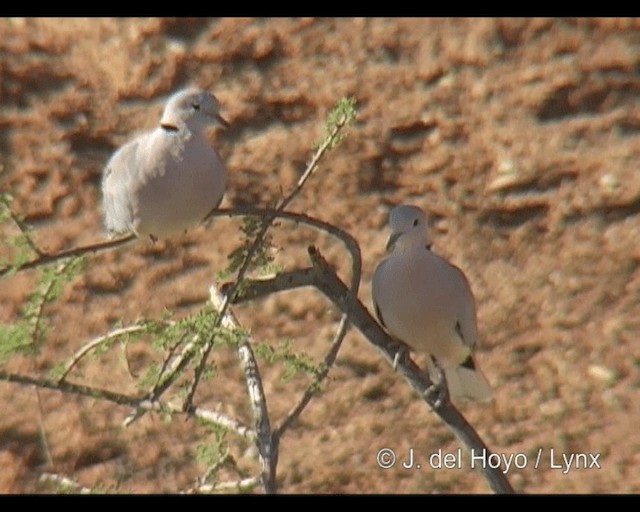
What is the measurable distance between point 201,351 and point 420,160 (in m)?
2.43

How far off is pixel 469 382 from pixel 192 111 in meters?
0.88

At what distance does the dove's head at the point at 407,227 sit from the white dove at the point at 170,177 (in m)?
0.41

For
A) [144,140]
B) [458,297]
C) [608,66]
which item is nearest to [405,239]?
[458,297]

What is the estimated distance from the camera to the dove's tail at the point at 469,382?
2.81 m

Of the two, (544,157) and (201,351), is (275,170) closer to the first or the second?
(544,157)

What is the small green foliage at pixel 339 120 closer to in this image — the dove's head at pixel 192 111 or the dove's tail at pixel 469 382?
the dove's head at pixel 192 111

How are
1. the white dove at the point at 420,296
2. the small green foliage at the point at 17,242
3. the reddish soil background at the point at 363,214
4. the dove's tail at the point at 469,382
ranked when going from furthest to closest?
the reddish soil background at the point at 363,214 → the dove's tail at the point at 469,382 → the white dove at the point at 420,296 → the small green foliage at the point at 17,242

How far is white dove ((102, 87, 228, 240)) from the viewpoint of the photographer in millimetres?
2289

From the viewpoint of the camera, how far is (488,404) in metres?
4.26

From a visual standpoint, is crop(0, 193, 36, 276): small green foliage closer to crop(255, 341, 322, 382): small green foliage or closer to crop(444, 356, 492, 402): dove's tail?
crop(255, 341, 322, 382): small green foliage

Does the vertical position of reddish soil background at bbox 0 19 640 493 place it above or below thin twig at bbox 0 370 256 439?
below

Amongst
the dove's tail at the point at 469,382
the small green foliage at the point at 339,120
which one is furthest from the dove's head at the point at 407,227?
the small green foliage at the point at 339,120

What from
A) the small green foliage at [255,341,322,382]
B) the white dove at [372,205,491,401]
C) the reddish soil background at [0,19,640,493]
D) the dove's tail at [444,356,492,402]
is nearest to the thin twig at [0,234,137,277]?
the small green foliage at [255,341,322,382]

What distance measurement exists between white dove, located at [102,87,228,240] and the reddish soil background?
6.32 ft
